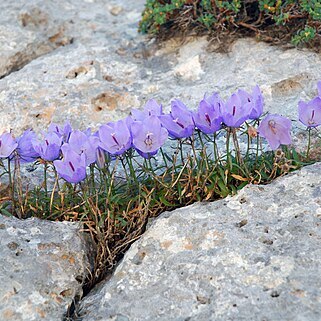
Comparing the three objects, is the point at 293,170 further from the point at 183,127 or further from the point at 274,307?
the point at 274,307

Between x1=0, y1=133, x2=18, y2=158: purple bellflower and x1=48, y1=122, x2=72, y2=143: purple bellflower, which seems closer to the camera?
x1=0, y1=133, x2=18, y2=158: purple bellflower

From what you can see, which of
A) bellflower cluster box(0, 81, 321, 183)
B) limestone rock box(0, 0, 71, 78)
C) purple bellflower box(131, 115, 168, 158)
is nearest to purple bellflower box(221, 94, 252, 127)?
bellflower cluster box(0, 81, 321, 183)

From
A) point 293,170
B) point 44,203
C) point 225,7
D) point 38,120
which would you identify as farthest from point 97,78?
point 293,170

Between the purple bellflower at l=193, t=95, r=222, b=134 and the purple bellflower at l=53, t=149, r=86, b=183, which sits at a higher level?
the purple bellflower at l=193, t=95, r=222, b=134

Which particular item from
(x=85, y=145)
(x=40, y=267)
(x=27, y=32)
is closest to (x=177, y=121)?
(x=85, y=145)

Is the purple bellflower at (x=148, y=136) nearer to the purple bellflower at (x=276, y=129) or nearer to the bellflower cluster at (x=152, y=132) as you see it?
the bellflower cluster at (x=152, y=132)

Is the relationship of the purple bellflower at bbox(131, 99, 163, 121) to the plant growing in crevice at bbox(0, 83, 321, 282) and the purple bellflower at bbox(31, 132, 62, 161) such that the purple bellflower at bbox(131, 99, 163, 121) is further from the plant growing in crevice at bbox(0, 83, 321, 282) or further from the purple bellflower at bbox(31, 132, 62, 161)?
the purple bellflower at bbox(31, 132, 62, 161)

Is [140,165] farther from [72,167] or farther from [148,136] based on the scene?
[72,167]
